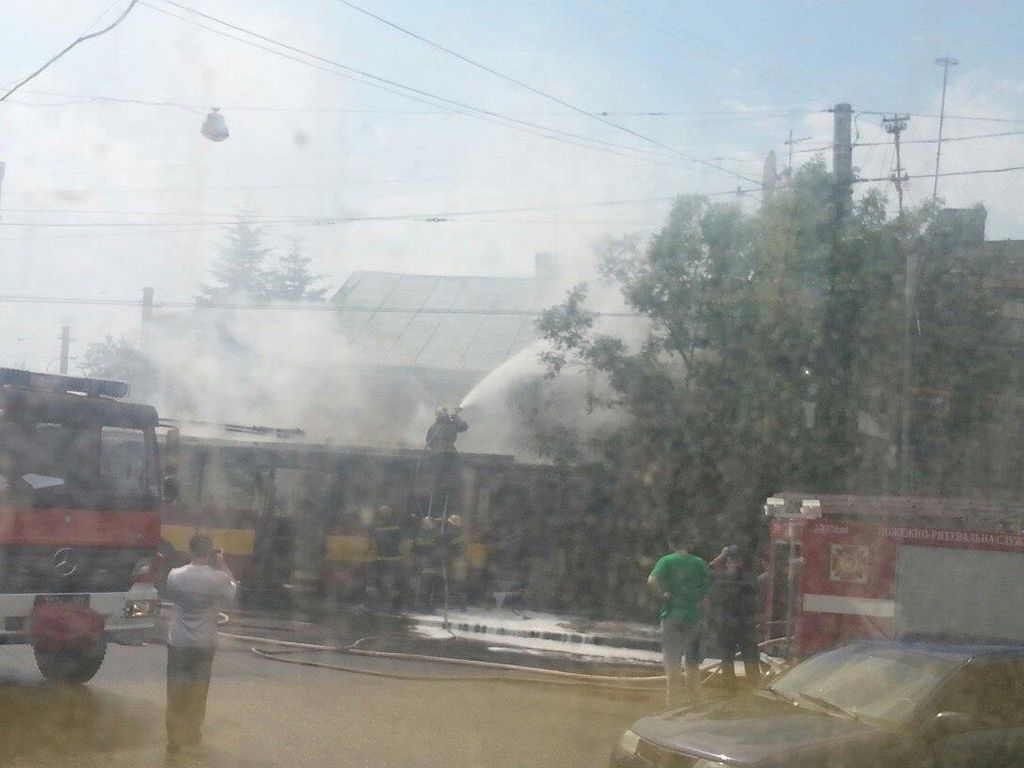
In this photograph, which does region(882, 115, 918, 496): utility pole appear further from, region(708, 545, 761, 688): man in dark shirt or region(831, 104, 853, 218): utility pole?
region(708, 545, 761, 688): man in dark shirt

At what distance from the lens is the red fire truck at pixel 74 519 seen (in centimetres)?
1011

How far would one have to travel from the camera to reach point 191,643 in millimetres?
8539

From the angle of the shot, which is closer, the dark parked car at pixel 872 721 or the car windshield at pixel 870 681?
the dark parked car at pixel 872 721

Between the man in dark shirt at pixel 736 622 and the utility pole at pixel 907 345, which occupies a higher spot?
the utility pole at pixel 907 345

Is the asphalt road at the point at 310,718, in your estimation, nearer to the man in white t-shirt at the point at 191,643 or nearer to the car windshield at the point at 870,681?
the man in white t-shirt at the point at 191,643

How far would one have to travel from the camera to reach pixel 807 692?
690 centimetres

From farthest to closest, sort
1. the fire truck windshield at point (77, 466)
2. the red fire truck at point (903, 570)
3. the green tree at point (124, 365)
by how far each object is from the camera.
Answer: the green tree at point (124, 365) → the red fire truck at point (903, 570) → the fire truck windshield at point (77, 466)

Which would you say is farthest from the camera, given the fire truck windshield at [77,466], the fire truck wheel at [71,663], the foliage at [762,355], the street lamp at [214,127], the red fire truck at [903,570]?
the foliage at [762,355]

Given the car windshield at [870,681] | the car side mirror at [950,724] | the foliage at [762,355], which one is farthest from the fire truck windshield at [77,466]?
the foliage at [762,355]

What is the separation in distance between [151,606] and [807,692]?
6.28 metres

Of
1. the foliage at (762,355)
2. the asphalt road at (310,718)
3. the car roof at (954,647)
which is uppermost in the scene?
the foliage at (762,355)

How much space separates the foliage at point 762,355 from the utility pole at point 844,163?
0.20 m

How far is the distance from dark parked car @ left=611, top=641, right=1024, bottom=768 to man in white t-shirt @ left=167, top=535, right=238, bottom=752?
3267mm

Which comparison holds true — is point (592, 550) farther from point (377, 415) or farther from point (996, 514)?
point (377, 415)
